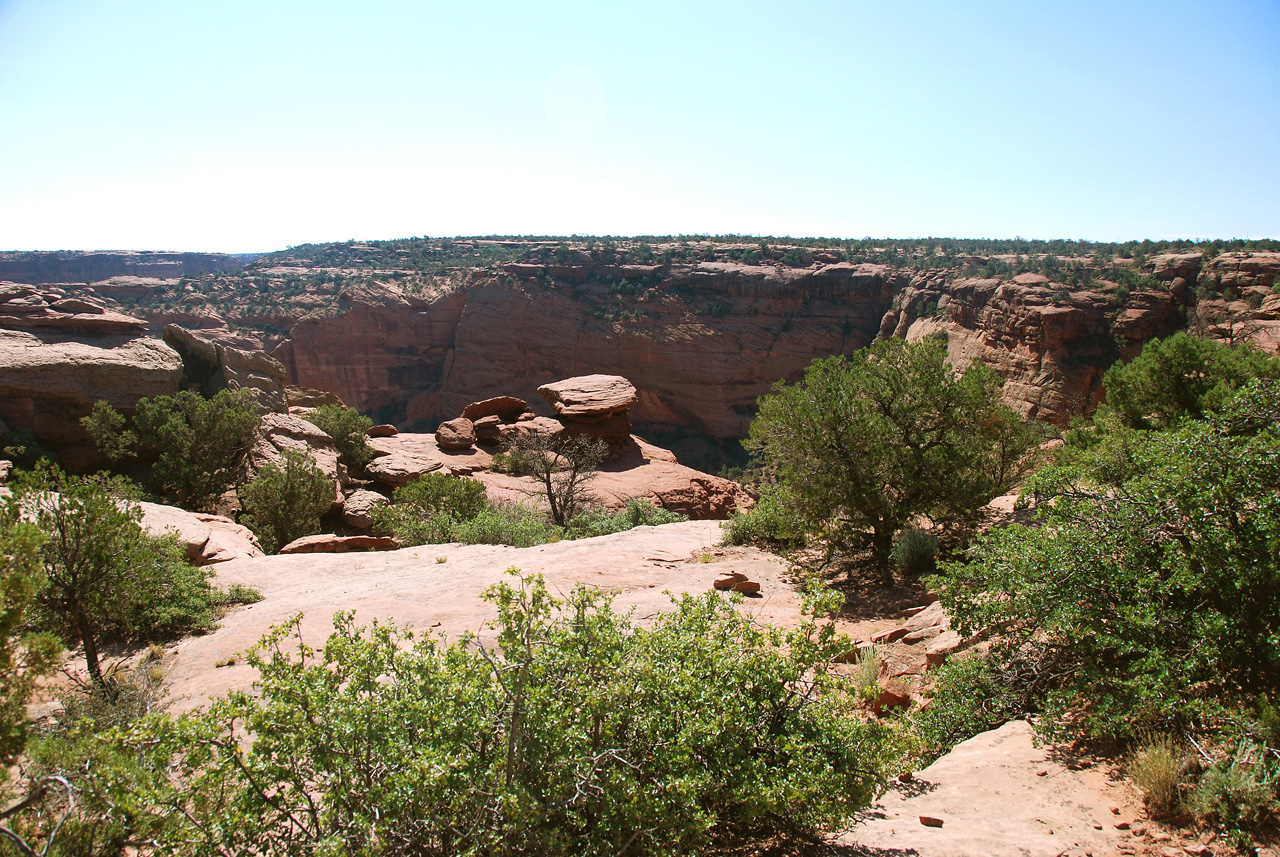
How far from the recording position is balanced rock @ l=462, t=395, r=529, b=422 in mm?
36156

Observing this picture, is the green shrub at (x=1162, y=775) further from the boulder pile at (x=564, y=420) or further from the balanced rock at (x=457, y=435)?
the balanced rock at (x=457, y=435)

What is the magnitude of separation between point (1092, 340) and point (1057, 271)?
7302mm

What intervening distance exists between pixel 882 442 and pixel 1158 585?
18.4 ft

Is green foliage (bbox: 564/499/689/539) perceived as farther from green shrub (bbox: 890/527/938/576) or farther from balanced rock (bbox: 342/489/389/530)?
green shrub (bbox: 890/527/938/576)

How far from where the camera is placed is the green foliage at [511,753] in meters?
3.11

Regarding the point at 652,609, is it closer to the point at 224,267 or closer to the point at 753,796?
the point at 753,796

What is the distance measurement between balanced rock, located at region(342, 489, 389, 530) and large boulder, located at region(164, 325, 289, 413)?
6.43 metres

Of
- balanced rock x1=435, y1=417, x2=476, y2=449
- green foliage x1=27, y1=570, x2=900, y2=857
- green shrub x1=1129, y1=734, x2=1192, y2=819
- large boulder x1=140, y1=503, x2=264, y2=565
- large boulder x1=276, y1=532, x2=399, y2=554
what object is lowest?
balanced rock x1=435, y1=417, x2=476, y2=449

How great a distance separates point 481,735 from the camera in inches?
137

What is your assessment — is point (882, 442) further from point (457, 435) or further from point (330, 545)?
point (457, 435)

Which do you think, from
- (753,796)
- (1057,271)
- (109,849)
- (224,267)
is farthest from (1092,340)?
(224,267)

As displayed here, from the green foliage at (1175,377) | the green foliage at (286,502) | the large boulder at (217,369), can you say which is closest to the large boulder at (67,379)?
the large boulder at (217,369)

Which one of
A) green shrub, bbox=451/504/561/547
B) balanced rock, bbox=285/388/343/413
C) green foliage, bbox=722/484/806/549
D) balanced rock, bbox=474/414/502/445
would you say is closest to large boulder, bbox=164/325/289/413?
balanced rock, bbox=285/388/343/413

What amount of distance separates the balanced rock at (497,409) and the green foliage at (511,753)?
32890mm
